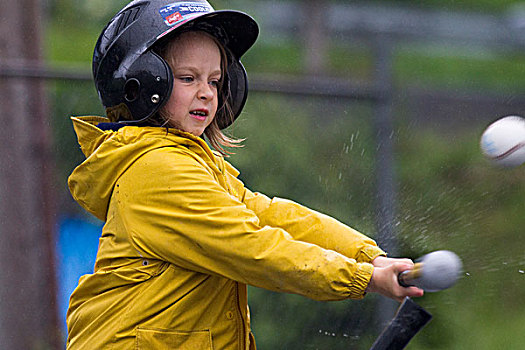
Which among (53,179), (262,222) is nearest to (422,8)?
(53,179)

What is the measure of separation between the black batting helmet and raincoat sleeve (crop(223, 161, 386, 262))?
479 mm

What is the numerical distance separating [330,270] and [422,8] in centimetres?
1241

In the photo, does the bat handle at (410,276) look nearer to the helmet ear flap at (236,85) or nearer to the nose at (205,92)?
the nose at (205,92)

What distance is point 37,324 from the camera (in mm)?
4379

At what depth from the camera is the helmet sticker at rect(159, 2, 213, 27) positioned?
7.85 ft

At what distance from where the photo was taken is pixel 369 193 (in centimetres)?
483

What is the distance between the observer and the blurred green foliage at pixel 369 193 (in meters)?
4.50

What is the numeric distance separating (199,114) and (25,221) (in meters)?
2.30

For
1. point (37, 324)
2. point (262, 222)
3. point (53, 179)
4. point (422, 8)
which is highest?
point (422, 8)

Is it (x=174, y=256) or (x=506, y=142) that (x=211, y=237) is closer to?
(x=174, y=256)

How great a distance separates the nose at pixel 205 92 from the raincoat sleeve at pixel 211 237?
0.23m

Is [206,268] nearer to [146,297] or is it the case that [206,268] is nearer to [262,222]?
[146,297]

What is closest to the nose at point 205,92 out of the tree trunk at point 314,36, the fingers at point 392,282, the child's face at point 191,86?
the child's face at point 191,86

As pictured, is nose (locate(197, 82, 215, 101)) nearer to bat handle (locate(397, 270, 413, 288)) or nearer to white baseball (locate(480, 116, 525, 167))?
bat handle (locate(397, 270, 413, 288))
